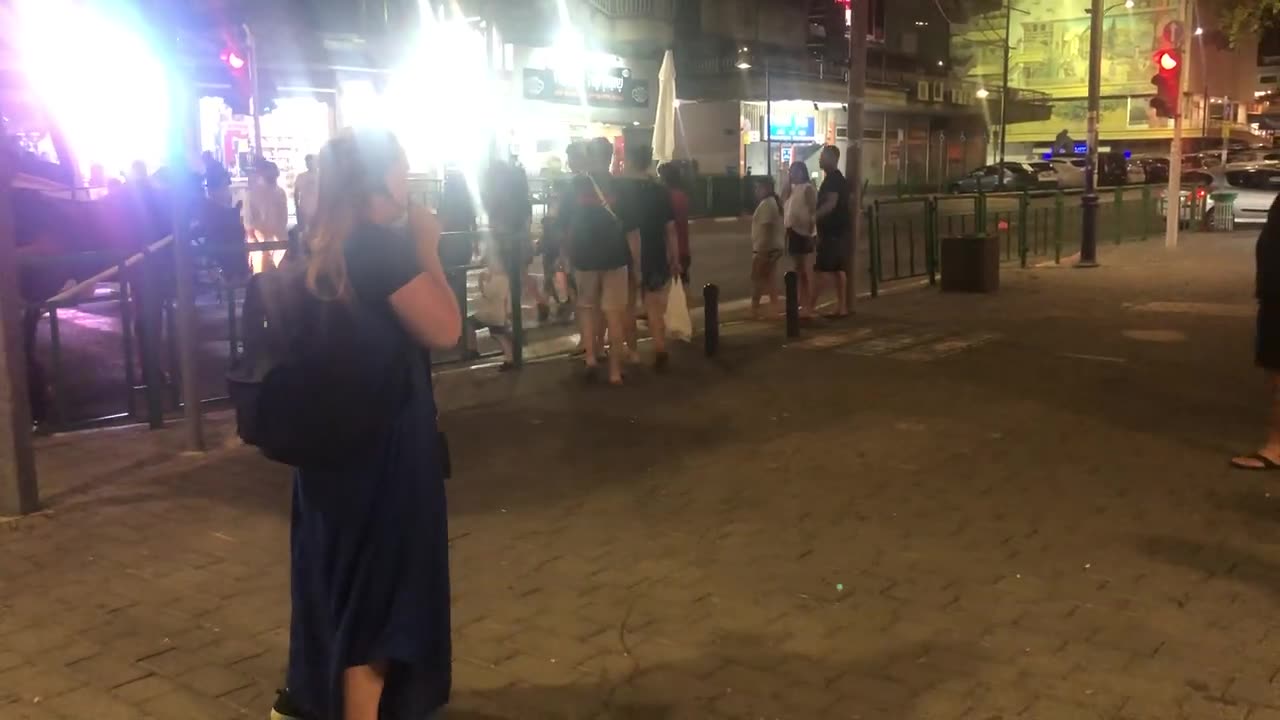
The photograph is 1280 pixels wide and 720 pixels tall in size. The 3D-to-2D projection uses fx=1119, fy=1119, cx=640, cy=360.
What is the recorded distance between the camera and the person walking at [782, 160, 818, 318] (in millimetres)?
12516

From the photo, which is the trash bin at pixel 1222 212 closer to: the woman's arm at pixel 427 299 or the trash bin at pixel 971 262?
the trash bin at pixel 971 262

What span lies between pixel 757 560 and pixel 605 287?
168 inches

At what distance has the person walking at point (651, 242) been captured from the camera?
9547 mm

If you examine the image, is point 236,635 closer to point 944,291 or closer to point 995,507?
point 995,507

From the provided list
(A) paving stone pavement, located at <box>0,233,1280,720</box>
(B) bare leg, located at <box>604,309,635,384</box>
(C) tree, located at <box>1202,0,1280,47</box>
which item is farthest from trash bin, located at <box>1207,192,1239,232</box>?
(B) bare leg, located at <box>604,309,635,384</box>

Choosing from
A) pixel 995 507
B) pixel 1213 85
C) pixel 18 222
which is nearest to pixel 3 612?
pixel 18 222

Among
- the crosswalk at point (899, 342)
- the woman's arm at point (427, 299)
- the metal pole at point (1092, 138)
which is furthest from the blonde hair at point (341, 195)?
the metal pole at point (1092, 138)

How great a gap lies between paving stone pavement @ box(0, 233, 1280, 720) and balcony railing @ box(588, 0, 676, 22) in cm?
2730

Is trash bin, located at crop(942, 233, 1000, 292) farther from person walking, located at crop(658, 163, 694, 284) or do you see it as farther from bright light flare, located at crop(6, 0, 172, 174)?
bright light flare, located at crop(6, 0, 172, 174)

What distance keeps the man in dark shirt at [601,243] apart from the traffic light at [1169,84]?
14406 mm

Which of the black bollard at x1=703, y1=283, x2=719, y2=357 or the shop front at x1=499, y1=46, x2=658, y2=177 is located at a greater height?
the shop front at x1=499, y1=46, x2=658, y2=177

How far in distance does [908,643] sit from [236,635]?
2.73 metres

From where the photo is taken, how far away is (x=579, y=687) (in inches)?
163

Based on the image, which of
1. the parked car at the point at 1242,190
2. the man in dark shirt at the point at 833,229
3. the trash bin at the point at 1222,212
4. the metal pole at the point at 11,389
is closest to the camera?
the metal pole at the point at 11,389
